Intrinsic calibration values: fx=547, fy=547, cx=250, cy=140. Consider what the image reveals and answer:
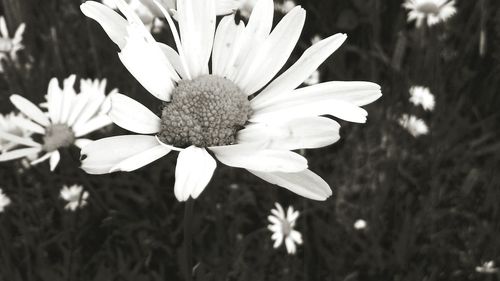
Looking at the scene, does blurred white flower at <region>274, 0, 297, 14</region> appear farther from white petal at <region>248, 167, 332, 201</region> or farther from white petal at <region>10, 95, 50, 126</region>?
white petal at <region>248, 167, 332, 201</region>

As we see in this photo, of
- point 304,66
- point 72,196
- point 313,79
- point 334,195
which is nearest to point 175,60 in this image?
point 304,66

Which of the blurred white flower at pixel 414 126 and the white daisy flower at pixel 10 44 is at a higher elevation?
the white daisy flower at pixel 10 44

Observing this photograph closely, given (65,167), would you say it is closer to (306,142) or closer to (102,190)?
(102,190)

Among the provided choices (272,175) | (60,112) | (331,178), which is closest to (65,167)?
(60,112)

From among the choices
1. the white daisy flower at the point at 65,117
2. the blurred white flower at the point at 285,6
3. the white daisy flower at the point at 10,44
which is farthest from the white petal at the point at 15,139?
the blurred white flower at the point at 285,6

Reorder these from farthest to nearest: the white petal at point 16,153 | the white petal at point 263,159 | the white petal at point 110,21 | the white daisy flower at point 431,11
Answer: the white daisy flower at point 431,11 < the white petal at point 16,153 < the white petal at point 110,21 < the white petal at point 263,159

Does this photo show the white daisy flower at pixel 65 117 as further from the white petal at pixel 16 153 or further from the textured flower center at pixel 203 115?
the textured flower center at pixel 203 115

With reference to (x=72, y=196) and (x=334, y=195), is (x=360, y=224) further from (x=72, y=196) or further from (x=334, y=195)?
(x=72, y=196)

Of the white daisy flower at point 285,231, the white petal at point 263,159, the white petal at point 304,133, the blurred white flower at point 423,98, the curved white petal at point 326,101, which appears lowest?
the white daisy flower at point 285,231
